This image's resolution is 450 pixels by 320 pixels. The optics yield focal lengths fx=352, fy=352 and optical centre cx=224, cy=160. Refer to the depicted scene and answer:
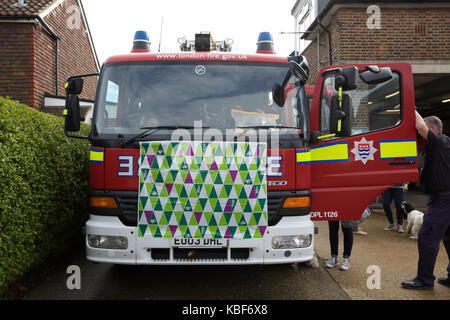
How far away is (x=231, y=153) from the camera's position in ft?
10.9

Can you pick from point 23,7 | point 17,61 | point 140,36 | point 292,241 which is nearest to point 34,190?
point 140,36

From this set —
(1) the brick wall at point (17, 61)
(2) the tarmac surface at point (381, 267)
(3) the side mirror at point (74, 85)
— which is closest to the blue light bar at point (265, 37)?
(3) the side mirror at point (74, 85)

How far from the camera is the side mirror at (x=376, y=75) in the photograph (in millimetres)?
3672

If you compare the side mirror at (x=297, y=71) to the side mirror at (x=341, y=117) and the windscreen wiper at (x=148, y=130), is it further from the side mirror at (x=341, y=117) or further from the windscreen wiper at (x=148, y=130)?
the windscreen wiper at (x=148, y=130)

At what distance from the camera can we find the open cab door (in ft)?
12.8

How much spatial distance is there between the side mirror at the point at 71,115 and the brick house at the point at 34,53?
583 cm

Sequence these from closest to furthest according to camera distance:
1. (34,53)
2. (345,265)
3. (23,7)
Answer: (345,265) → (34,53) → (23,7)

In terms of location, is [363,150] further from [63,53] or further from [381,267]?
[63,53]

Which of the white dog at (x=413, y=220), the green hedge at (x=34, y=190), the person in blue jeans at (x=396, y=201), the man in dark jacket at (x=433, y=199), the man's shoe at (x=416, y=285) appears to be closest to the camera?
the green hedge at (x=34, y=190)

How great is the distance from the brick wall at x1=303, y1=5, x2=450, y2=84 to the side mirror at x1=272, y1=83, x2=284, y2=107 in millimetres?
6876

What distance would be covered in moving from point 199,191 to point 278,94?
1.33m
